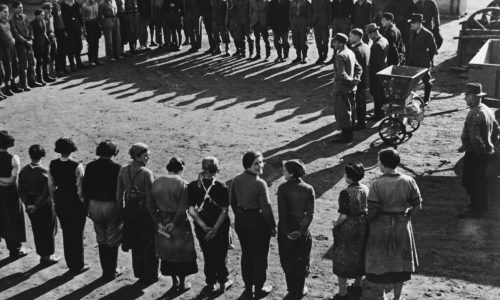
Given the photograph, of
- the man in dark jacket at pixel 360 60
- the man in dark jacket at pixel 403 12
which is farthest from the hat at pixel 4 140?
the man in dark jacket at pixel 403 12

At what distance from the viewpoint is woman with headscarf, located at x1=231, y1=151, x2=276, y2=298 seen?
26.8ft

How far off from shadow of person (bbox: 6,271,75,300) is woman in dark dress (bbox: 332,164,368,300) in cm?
335

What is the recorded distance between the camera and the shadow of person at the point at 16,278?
8.96 metres

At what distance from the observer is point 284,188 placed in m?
8.10

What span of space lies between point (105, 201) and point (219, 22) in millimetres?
12341

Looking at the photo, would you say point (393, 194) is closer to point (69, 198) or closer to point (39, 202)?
point (69, 198)

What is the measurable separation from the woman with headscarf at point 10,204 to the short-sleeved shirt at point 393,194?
456 centimetres

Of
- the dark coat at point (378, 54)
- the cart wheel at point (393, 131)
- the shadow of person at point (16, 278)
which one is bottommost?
the shadow of person at point (16, 278)

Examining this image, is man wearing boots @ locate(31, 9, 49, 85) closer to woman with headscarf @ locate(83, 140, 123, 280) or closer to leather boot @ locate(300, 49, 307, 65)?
leather boot @ locate(300, 49, 307, 65)

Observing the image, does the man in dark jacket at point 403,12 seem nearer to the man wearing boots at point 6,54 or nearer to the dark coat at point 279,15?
the dark coat at point 279,15

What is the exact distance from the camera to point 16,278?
9172 millimetres

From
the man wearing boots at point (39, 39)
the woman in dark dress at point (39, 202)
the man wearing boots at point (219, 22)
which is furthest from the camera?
the man wearing boots at point (219, 22)

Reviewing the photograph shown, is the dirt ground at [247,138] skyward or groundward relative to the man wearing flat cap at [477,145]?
groundward

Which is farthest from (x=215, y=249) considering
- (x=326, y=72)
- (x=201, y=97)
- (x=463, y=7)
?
(x=463, y=7)
